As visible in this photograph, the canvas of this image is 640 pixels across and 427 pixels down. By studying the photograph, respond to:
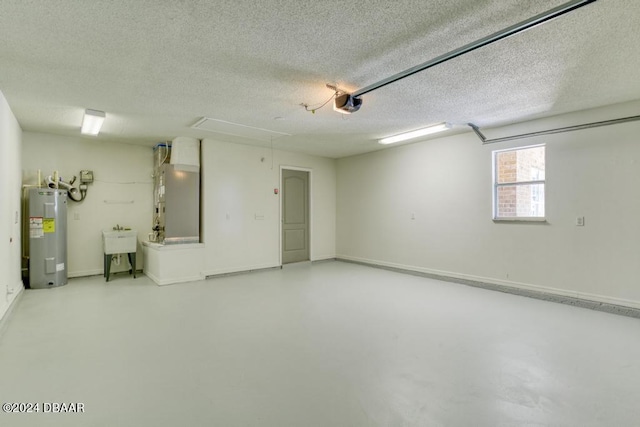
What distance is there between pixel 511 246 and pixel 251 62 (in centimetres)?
435

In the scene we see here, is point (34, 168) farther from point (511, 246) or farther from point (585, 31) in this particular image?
point (511, 246)

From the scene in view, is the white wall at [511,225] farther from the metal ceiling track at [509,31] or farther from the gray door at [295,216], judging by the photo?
the metal ceiling track at [509,31]

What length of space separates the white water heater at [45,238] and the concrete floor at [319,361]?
54 centimetres

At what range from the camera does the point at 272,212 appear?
21.3 feet

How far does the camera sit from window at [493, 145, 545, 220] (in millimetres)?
4398

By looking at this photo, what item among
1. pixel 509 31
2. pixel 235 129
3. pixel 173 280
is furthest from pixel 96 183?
pixel 509 31

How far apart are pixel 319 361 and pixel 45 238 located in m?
4.78

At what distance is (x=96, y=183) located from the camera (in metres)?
5.59

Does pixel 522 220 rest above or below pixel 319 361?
above

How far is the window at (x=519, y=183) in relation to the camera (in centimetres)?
440

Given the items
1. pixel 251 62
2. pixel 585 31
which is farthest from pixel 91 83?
pixel 585 31

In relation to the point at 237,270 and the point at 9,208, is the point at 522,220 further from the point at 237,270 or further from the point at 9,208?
the point at 9,208

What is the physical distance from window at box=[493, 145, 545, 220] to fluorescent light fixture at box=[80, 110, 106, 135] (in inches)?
225

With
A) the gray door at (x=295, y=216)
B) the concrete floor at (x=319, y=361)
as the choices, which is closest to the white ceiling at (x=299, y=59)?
the concrete floor at (x=319, y=361)
